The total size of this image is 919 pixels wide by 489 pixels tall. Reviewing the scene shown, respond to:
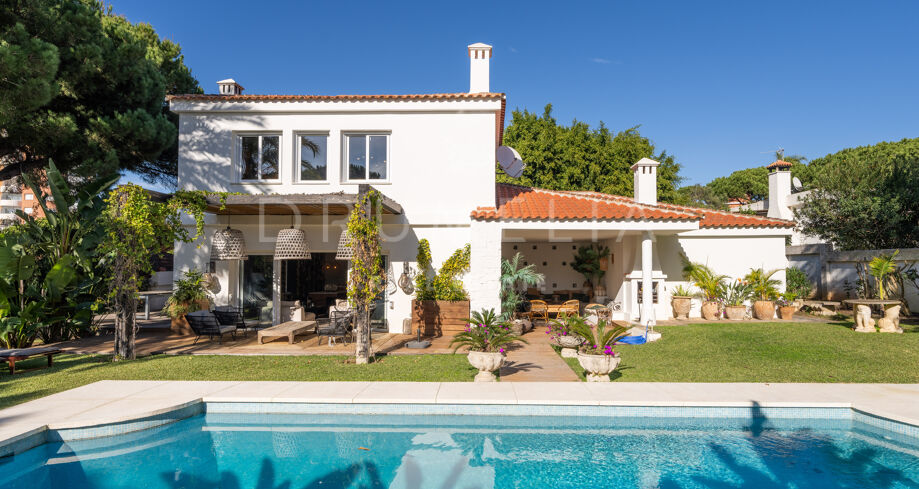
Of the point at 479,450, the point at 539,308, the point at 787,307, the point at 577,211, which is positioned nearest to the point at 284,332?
the point at 479,450

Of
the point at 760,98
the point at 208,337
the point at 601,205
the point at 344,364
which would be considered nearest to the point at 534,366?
the point at 344,364

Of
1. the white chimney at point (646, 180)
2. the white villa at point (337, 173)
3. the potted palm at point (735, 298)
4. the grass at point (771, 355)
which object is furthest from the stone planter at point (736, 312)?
the white chimney at point (646, 180)

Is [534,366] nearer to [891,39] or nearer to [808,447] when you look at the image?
[808,447]

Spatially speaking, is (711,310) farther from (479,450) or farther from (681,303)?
(479,450)

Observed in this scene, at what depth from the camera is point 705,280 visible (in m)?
16.2

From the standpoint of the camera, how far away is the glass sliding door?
604 inches

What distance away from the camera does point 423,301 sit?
14352 millimetres

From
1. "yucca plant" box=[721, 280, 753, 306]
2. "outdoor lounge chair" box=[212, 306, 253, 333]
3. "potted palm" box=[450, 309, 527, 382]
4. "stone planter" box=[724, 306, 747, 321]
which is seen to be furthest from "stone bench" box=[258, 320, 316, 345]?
"yucca plant" box=[721, 280, 753, 306]

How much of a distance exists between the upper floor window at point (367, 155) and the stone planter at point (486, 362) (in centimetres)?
→ 802

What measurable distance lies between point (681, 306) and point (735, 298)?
5.89 ft

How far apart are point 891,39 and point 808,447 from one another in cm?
2110

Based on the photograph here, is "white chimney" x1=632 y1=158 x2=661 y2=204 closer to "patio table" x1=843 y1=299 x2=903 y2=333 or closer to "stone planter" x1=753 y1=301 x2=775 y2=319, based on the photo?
"stone planter" x1=753 y1=301 x2=775 y2=319

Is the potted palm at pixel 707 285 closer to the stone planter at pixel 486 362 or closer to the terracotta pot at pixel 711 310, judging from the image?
the terracotta pot at pixel 711 310

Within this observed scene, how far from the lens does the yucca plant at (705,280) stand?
15992 millimetres
